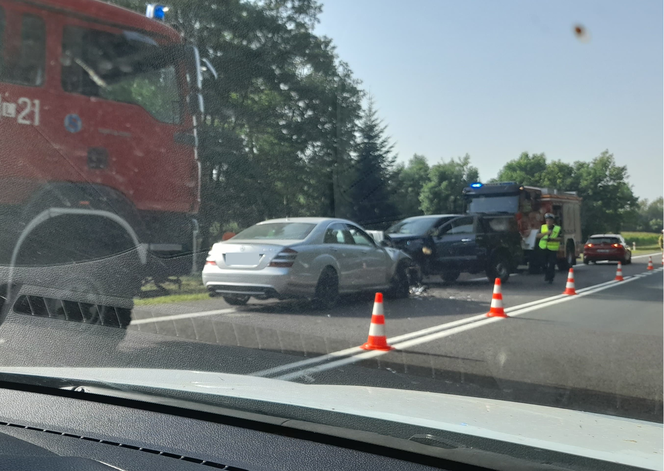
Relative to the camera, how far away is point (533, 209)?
49.0 feet

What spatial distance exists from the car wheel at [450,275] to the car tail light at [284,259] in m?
5.31

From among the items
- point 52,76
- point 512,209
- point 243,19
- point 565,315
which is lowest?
point 565,315

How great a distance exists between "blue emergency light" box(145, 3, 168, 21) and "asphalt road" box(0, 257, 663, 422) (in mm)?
2782

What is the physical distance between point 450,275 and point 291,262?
18.6ft

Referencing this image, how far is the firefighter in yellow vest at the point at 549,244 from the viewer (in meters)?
15.3

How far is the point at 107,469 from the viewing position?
178 centimetres

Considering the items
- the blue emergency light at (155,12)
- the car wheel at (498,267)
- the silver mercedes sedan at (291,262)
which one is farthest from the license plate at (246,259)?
the car wheel at (498,267)

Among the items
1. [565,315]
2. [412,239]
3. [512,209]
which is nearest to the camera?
[565,315]

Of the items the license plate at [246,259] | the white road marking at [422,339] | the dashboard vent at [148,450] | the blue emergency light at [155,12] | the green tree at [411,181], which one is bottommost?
the white road marking at [422,339]

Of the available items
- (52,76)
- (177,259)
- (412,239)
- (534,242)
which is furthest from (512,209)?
(52,76)

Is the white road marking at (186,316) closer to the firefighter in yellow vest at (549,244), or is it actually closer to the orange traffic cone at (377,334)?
the orange traffic cone at (377,334)

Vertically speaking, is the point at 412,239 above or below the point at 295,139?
below

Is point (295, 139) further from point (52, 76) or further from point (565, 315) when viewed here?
point (565, 315)

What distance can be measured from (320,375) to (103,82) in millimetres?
3135
